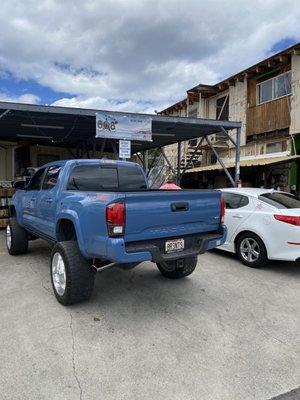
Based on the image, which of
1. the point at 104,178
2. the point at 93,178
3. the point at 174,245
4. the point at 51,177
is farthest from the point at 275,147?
the point at 174,245

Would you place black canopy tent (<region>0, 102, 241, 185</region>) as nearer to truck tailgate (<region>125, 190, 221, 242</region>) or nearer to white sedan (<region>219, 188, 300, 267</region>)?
white sedan (<region>219, 188, 300, 267</region>)

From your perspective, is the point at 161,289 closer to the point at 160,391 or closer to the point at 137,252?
the point at 137,252

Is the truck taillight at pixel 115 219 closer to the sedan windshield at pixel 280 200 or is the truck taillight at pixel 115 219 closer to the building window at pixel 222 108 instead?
the sedan windshield at pixel 280 200

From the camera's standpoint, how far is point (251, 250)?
6.75 metres

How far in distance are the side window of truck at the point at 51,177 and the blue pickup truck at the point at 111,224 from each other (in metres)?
0.03

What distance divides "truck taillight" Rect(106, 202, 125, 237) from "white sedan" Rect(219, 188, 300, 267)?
3561 mm

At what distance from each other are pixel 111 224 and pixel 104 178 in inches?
82.2

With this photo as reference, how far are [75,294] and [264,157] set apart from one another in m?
13.6

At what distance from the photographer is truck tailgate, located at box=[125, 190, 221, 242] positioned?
3826mm

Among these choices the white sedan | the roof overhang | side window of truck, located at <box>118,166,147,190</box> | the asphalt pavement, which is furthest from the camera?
the roof overhang

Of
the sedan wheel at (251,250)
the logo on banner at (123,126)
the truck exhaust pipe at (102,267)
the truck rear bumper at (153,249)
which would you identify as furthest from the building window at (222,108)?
the truck exhaust pipe at (102,267)

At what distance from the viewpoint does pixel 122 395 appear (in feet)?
9.33

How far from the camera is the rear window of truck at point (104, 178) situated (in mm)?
5293

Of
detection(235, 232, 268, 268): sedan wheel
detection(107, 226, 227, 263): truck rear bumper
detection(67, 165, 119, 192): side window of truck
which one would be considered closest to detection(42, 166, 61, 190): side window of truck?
detection(67, 165, 119, 192): side window of truck
